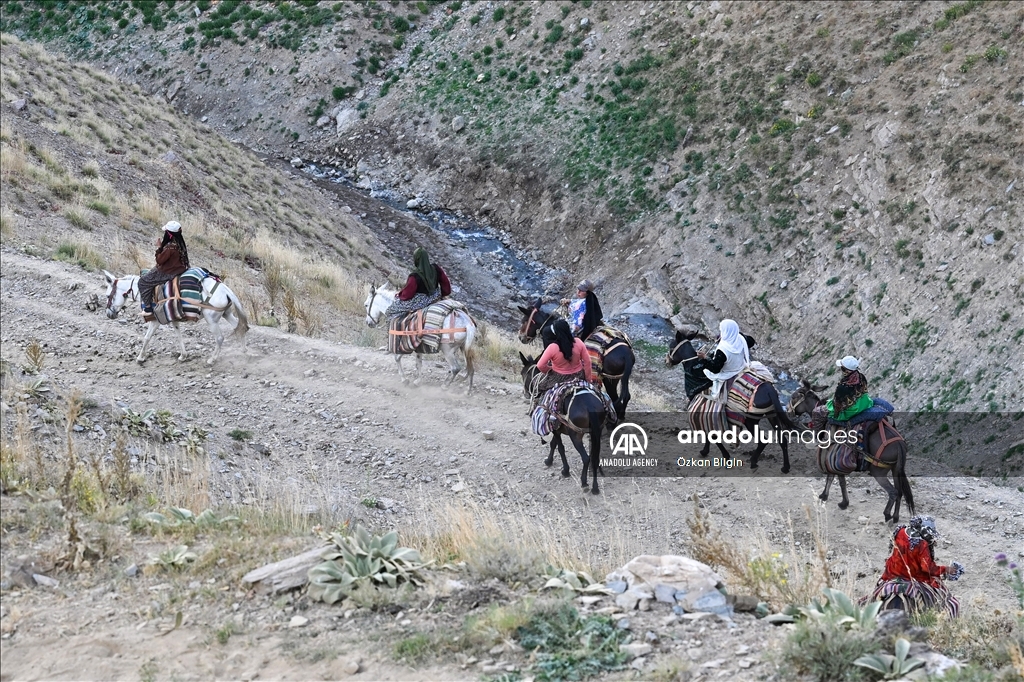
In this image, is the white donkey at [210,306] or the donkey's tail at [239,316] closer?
the white donkey at [210,306]

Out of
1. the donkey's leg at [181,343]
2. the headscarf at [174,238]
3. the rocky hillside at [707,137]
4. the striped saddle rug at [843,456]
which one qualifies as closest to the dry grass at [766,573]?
the striped saddle rug at [843,456]

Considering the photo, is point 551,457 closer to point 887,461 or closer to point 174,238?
point 887,461

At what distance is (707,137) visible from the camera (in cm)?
2944

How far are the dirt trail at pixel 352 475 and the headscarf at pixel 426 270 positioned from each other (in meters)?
1.60

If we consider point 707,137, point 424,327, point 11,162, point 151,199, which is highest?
point 707,137

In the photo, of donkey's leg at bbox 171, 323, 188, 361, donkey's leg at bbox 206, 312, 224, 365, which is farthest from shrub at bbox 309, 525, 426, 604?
donkey's leg at bbox 171, 323, 188, 361

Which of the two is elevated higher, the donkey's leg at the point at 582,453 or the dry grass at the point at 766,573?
the donkey's leg at the point at 582,453

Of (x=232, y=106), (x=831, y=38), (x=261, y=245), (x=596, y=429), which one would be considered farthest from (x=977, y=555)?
(x=232, y=106)

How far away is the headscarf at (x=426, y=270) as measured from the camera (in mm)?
14227

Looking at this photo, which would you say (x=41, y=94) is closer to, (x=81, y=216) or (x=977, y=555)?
(x=81, y=216)

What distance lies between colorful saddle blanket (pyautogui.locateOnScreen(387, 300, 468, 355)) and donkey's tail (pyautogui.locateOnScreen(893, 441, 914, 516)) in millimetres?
6219

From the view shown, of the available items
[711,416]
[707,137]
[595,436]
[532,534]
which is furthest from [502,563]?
[707,137]

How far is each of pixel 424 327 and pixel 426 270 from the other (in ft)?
2.71

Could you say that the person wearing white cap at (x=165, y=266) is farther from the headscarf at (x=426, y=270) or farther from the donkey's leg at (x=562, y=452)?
the donkey's leg at (x=562, y=452)
